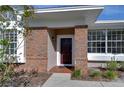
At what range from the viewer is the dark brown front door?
61.0 feet

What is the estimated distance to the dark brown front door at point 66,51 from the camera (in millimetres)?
18578

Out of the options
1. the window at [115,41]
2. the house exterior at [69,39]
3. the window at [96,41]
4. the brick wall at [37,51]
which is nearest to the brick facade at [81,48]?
the house exterior at [69,39]

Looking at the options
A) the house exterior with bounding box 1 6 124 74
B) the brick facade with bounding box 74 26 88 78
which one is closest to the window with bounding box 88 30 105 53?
the house exterior with bounding box 1 6 124 74

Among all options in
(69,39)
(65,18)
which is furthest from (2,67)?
(69,39)

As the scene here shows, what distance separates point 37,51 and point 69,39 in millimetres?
4287

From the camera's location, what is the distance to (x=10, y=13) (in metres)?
8.31

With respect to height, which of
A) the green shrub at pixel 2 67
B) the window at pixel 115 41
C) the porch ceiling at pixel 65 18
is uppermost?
the porch ceiling at pixel 65 18

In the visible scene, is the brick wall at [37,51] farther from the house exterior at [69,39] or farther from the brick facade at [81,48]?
the brick facade at [81,48]

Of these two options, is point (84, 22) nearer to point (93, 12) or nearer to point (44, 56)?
point (93, 12)

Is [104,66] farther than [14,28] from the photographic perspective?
Yes

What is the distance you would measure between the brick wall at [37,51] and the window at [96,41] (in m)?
5.45

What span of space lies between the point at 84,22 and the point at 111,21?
4.84 m
